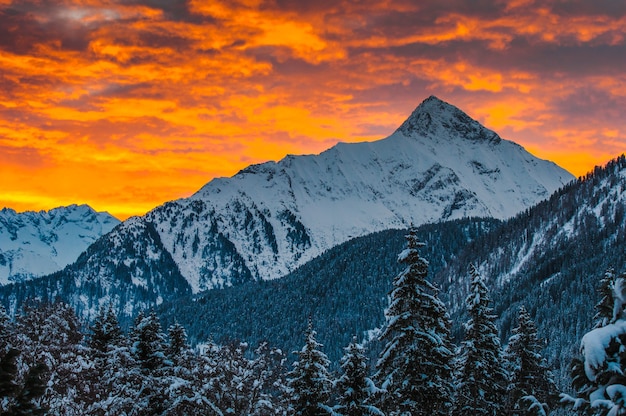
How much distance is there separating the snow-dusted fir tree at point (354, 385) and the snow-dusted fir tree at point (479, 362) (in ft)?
22.8

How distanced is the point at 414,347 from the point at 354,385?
13.5 ft

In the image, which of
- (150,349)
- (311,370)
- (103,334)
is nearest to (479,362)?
(311,370)

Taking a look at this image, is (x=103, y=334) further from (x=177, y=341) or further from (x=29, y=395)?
(x=29, y=395)

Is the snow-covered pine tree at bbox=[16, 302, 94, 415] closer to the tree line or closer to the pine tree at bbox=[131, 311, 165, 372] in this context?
the tree line

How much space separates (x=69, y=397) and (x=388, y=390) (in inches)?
549

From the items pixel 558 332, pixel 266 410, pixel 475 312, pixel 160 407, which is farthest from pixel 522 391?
pixel 558 332

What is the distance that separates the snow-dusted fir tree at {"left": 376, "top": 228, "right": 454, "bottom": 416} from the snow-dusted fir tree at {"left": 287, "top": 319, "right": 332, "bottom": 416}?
3.99 meters

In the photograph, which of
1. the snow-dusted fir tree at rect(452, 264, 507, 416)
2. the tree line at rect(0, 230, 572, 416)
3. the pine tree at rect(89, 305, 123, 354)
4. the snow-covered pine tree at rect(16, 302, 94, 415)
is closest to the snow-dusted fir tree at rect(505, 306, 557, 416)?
the tree line at rect(0, 230, 572, 416)

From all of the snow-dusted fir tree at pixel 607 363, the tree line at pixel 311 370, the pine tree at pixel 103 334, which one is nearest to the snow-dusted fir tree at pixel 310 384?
the tree line at pixel 311 370

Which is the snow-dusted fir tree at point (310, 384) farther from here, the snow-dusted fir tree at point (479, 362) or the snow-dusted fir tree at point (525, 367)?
the snow-dusted fir tree at point (525, 367)

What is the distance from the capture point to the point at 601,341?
1302cm

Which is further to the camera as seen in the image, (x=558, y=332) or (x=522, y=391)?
(x=558, y=332)

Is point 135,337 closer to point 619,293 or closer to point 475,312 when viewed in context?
point 475,312

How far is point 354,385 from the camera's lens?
93.0ft
